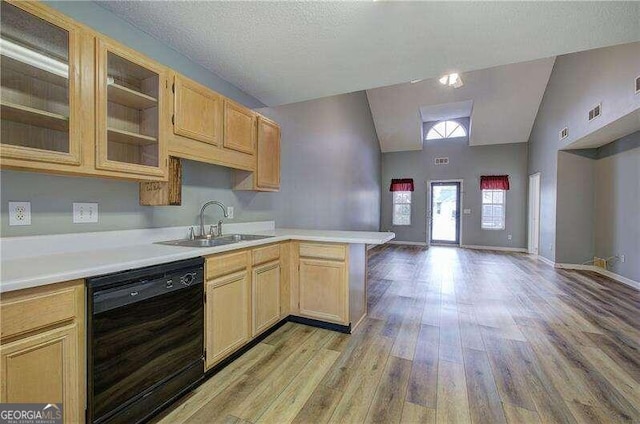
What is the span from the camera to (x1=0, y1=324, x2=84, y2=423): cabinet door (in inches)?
40.9

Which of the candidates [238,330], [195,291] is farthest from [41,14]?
[238,330]

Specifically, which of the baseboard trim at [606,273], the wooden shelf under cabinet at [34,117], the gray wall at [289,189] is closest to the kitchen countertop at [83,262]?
the gray wall at [289,189]

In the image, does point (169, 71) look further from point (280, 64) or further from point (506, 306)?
point (506, 306)

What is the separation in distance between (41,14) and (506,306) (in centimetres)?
459

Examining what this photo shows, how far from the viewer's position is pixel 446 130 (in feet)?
28.2

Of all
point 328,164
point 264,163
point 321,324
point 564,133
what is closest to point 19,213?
point 264,163

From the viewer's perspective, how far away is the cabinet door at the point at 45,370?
3.41 feet

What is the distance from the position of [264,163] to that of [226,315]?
1492 mm

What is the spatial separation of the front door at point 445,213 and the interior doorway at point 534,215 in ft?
5.75

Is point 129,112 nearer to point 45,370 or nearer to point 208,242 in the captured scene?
point 208,242

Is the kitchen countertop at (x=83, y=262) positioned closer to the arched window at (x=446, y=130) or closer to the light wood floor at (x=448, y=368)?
the light wood floor at (x=448, y=368)

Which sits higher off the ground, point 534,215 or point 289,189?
point 289,189

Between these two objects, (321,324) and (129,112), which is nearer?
(129,112)

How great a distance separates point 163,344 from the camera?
1545 millimetres
